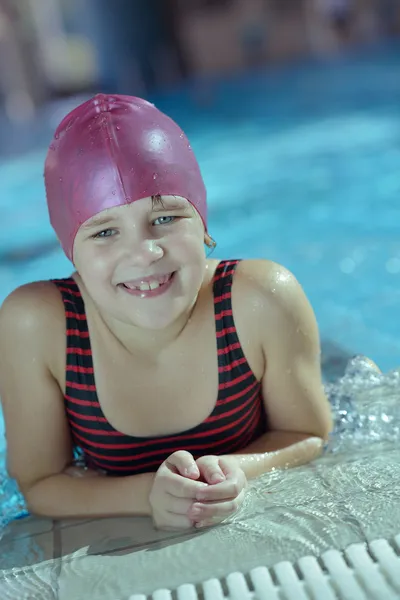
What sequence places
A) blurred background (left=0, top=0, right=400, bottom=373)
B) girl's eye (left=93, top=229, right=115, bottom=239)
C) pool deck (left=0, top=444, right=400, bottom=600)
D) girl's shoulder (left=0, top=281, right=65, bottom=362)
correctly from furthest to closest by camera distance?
blurred background (left=0, top=0, right=400, bottom=373) < girl's shoulder (left=0, top=281, right=65, bottom=362) < girl's eye (left=93, top=229, right=115, bottom=239) < pool deck (left=0, top=444, right=400, bottom=600)

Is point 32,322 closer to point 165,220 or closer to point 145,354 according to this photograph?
point 145,354

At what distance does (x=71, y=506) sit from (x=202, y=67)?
1455cm

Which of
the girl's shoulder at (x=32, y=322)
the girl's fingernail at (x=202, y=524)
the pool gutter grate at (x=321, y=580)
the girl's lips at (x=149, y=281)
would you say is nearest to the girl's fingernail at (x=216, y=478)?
the girl's fingernail at (x=202, y=524)

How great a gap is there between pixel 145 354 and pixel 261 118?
897 centimetres

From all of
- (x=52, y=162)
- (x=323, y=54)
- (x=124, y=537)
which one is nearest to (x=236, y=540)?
(x=124, y=537)

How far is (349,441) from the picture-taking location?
275 cm

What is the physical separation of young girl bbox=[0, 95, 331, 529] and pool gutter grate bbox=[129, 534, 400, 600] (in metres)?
0.28

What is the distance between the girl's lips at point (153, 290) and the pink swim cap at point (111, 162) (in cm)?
23

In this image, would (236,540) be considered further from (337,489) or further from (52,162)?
(52,162)

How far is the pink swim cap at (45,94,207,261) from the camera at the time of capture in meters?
2.10

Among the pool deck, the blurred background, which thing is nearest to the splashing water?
the pool deck

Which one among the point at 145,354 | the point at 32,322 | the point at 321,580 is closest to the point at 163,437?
the point at 145,354

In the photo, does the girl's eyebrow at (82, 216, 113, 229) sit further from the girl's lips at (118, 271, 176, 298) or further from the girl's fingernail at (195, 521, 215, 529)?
the girl's fingernail at (195, 521, 215, 529)

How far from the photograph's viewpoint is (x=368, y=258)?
5.54m
